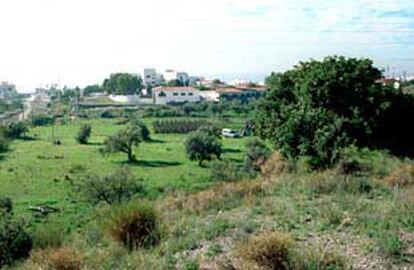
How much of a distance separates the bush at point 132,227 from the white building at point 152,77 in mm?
124725

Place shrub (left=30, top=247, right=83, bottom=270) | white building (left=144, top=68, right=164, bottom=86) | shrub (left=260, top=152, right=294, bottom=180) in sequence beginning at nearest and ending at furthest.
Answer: shrub (left=30, top=247, right=83, bottom=270), shrub (left=260, top=152, right=294, bottom=180), white building (left=144, top=68, right=164, bottom=86)

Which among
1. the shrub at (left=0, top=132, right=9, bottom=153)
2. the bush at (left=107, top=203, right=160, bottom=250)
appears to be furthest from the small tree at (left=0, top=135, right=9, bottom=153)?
the bush at (left=107, top=203, right=160, bottom=250)

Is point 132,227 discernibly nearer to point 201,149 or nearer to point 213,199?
point 213,199

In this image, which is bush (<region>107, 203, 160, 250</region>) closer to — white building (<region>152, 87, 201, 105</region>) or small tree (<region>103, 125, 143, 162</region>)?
small tree (<region>103, 125, 143, 162</region>)

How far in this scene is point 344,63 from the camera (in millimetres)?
18812

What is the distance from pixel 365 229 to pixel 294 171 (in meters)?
7.62

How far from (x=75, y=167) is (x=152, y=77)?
9854 cm

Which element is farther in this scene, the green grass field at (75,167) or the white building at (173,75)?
the white building at (173,75)

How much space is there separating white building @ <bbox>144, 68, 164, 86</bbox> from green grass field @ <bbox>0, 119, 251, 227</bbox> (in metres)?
70.6

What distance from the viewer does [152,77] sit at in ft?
446

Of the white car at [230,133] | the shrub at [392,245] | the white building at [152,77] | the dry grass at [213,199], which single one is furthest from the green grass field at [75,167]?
the white building at [152,77]

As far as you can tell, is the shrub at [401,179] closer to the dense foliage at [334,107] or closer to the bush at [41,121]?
the dense foliage at [334,107]

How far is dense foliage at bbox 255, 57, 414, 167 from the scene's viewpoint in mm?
15633

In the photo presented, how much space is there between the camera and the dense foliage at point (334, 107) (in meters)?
15.6
